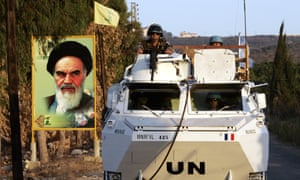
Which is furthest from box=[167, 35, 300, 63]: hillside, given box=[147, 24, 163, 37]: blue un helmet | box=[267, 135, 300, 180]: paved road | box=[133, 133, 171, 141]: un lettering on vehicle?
box=[133, 133, 171, 141]: un lettering on vehicle

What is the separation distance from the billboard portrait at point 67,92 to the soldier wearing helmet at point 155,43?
26.3 feet

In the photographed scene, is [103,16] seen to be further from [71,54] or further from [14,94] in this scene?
[14,94]

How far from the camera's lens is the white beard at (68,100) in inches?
785

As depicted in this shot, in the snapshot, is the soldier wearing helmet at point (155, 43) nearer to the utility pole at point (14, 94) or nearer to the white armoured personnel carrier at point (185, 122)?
the white armoured personnel carrier at point (185, 122)

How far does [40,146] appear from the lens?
21.6 meters

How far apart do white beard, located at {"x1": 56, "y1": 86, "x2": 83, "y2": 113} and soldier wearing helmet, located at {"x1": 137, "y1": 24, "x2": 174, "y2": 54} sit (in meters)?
8.67

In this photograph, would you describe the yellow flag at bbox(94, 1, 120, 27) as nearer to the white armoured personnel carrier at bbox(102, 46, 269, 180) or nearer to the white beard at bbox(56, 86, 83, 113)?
the white beard at bbox(56, 86, 83, 113)

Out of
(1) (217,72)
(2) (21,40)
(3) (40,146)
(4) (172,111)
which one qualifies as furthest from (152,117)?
(3) (40,146)

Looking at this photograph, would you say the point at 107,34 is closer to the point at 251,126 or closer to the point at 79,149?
the point at 79,149

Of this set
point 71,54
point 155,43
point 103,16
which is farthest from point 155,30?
point 103,16

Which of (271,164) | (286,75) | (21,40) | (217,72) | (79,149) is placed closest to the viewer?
(217,72)

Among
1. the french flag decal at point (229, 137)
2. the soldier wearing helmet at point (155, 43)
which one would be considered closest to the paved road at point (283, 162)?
the soldier wearing helmet at point (155, 43)

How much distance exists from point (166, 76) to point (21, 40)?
428cm

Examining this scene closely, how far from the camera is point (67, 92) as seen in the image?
19938mm
